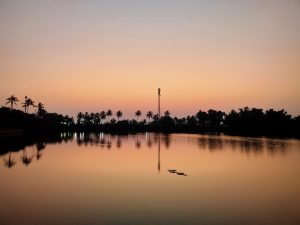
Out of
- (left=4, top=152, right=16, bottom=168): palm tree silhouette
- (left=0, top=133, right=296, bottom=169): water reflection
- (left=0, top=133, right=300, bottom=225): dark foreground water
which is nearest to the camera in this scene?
(left=0, top=133, right=300, bottom=225): dark foreground water

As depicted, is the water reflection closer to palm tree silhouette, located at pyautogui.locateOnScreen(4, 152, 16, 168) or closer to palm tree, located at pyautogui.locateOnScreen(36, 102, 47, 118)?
palm tree silhouette, located at pyautogui.locateOnScreen(4, 152, 16, 168)

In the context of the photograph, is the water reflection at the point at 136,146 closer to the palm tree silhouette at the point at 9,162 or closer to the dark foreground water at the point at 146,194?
the palm tree silhouette at the point at 9,162

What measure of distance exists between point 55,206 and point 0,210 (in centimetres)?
358

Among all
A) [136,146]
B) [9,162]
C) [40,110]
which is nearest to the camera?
[9,162]

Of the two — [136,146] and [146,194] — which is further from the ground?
[136,146]

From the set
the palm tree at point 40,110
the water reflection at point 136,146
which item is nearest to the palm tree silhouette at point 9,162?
the water reflection at point 136,146

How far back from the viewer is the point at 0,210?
68.8 ft

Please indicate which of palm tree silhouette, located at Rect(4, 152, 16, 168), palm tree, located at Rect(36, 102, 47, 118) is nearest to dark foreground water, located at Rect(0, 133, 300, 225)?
palm tree silhouette, located at Rect(4, 152, 16, 168)

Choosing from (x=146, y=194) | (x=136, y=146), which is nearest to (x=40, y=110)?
(x=136, y=146)

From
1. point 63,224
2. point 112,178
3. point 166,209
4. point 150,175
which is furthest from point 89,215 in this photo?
point 150,175

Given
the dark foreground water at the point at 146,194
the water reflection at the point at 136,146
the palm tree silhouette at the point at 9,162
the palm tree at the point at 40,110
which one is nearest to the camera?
the dark foreground water at the point at 146,194

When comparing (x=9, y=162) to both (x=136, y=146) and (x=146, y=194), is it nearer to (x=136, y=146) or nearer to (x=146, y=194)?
(x=146, y=194)

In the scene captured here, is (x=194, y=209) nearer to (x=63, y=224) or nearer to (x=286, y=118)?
(x=63, y=224)

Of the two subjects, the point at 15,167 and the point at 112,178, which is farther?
the point at 15,167
